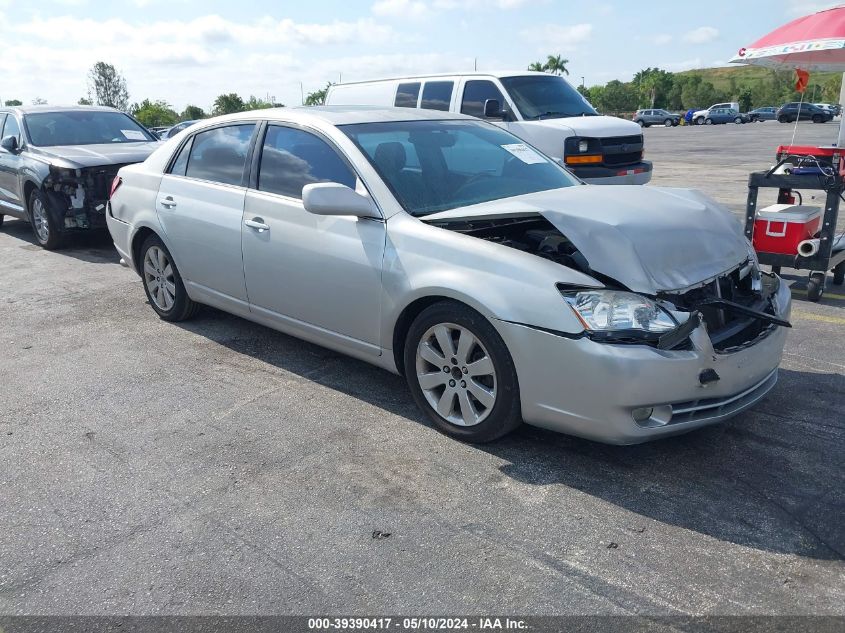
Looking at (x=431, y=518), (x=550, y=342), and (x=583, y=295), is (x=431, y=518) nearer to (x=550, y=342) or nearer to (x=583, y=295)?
(x=550, y=342)

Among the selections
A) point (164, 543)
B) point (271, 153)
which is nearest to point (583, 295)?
point (164, 543)

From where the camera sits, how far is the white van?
9.55 metres

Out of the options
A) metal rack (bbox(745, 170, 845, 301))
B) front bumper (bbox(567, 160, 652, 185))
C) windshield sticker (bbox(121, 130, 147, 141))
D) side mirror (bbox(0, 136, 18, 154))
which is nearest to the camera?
metal rack (bbox(745, 170, 845, 301))

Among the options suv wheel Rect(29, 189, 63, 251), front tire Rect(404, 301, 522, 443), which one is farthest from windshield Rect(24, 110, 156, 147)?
front tire Rect(404, 301, 522, 443)

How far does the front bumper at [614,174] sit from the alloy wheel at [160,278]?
5.55 meters

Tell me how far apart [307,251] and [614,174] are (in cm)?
649

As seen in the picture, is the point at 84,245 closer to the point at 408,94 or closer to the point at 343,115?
the point at 408,94

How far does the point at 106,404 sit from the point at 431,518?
7.73ft

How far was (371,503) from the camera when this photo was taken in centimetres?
328

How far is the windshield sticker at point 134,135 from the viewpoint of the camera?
10249 millimetres

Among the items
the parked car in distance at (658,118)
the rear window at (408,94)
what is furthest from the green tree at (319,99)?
the parked car in distance at (658,118)

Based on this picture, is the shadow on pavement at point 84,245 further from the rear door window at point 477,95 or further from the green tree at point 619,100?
the green tree at point 619,100

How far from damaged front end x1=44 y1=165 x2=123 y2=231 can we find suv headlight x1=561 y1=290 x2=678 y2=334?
23.9 ft

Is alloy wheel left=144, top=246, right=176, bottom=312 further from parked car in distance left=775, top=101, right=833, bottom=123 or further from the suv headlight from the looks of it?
parked car in distance left=775, top=101, right=833, bottom=123
